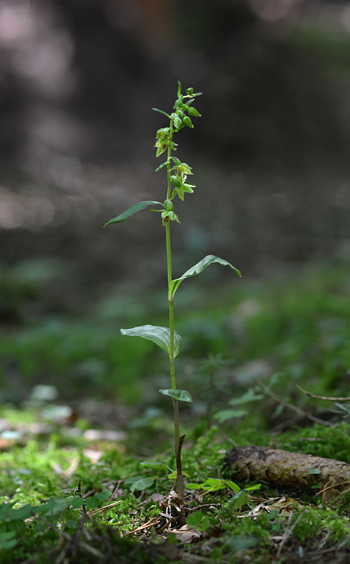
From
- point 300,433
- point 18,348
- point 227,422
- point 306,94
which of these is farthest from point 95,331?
point 306,94

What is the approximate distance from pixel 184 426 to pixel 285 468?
4.50ft

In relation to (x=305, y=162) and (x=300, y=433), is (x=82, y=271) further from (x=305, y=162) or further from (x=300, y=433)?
(x=305, y=162)

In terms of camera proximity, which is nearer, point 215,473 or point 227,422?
point 215,473

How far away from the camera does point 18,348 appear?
4.41 meters

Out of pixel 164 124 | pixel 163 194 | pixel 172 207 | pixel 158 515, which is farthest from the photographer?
pixel 164 124

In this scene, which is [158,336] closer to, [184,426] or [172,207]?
[172,207]

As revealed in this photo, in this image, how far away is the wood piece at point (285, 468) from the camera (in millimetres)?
1468

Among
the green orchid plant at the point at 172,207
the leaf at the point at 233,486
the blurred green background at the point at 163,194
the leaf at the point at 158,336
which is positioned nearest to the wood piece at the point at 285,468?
the leaf at the point at 233,486

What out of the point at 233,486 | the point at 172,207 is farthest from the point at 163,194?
the point at 233,486

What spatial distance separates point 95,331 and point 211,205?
5.55m

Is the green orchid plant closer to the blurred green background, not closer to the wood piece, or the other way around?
the wood piece

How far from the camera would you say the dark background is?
25.5 ft

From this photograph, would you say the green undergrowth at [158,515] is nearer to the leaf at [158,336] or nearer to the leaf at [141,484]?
the leaf at [141,484]

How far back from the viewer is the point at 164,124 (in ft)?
38.7
